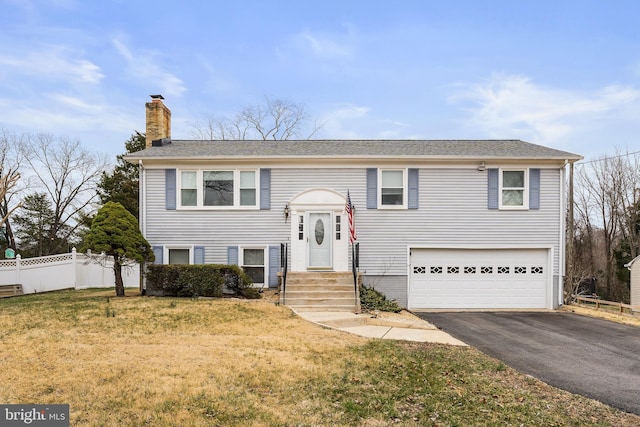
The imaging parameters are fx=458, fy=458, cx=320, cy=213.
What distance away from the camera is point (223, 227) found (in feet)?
49.9

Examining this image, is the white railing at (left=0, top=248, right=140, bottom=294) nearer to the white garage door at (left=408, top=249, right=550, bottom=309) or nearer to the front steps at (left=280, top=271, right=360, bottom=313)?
the front steps at (left=280, top=271, right=360, bottom=313)

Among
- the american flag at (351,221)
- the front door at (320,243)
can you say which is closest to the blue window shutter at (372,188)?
the american flag at (351,221)

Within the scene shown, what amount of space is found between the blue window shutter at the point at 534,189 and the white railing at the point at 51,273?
14349mm

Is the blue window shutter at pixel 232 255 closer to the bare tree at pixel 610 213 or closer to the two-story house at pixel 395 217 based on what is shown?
the two-story house at pixel 395 217

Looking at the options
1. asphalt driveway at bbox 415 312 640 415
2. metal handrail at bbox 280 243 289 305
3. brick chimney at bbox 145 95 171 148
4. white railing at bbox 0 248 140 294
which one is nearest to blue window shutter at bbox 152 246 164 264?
white railing at bbox 0 248 140 294

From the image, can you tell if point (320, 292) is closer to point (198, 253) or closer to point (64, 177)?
point (198, 253)

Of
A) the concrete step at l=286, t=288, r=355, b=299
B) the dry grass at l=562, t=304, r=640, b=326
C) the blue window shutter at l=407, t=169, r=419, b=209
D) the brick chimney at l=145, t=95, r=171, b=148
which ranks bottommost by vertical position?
the dry grass at l=562, t=304, r=640, b=326

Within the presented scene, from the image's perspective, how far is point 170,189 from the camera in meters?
15.2

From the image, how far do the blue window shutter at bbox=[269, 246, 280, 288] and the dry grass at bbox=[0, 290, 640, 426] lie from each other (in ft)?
19.0

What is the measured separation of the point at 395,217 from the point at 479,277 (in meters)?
3.47

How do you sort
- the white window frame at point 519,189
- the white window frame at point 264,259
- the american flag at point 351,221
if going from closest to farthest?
the american flag at point 351,221, the white window frame at point 264,259, the white window frame at point 519,189

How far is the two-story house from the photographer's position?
15.1m

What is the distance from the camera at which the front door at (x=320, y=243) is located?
14953 millimetres

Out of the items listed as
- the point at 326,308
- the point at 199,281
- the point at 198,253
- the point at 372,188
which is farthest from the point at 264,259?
the point at 372,188
